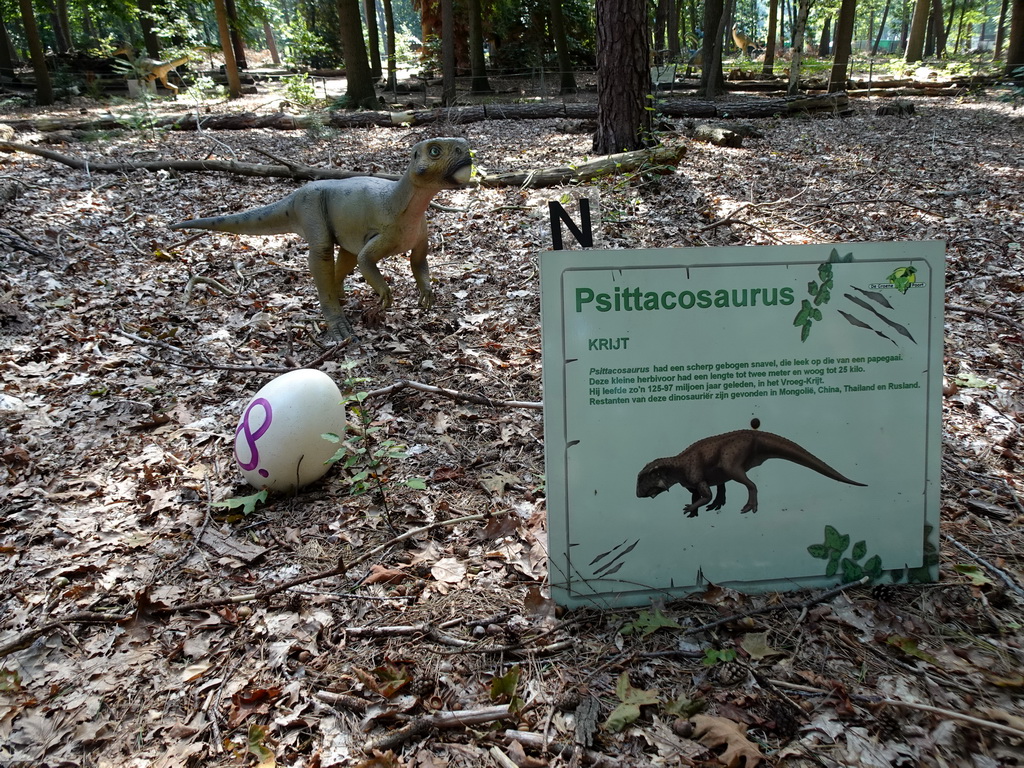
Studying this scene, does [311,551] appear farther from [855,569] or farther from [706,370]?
[855,569]

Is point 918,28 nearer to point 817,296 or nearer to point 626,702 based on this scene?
point 817,296

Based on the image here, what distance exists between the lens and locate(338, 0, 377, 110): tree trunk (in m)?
15.1

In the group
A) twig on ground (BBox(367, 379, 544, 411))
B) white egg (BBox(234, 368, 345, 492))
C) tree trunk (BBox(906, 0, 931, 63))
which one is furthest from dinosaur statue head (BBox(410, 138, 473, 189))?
tree trunk (BBox(906, 0, 931, 63))

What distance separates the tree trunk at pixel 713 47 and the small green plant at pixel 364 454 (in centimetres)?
1522

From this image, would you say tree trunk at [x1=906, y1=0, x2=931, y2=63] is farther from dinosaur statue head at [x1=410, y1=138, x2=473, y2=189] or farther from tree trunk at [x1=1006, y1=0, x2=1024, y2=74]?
dinosaur statue head at [x1=410, y1=138, x2=473, y2=189]

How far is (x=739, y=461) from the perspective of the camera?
7.13 feet

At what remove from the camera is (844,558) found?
2.30m

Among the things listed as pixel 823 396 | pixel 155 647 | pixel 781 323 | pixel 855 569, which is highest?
pixel 781 323

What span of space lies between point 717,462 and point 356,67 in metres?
16.1

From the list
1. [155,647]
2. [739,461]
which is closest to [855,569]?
[739,461]

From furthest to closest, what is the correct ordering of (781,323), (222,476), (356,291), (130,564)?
1. (356,291)
2. (222,476)
3. (130,564)
4. (781,323)

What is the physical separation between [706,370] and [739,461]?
318mm

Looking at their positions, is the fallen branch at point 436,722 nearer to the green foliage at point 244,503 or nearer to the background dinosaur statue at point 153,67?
the green foliage at point 244,503

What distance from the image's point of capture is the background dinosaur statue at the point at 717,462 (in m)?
2.16
